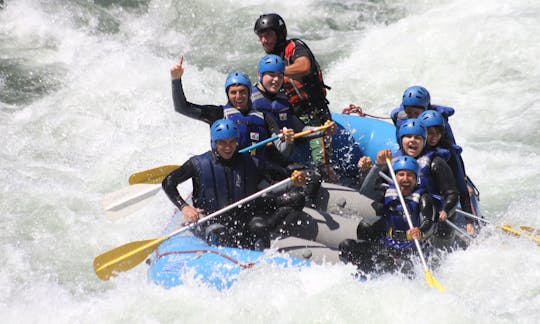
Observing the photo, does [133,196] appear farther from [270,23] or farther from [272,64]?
[270,23]

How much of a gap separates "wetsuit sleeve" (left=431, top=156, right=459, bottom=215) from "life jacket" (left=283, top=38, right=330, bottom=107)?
136 centimetres

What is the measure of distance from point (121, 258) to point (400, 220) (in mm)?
2007

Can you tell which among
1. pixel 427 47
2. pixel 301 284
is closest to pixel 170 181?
pixel 301 284

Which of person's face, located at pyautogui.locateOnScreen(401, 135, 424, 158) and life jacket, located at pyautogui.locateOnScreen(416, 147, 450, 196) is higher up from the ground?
person's face, located at pyautogui.locateOnScreen(401, 135, 424, 158)

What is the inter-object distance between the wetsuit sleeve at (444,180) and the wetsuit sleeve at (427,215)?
229 mm

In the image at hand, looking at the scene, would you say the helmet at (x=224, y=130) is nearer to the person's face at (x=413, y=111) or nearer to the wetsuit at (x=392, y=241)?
the wetsuit at (x=392, y=241)

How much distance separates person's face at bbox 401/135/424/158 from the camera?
5641mm

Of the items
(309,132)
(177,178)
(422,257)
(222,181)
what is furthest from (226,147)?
(422,257)

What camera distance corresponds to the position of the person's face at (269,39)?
6367 millimetres

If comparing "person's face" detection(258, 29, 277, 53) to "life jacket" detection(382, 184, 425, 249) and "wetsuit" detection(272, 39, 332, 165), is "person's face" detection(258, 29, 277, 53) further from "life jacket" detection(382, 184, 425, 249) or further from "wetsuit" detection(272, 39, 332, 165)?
"life jacket" detection(382, 184, 425, 249)

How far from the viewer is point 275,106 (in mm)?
6160

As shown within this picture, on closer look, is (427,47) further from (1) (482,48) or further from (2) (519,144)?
(2) (519,144)

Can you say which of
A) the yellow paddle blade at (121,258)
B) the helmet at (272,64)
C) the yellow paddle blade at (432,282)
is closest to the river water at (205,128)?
the yellow paddle blade at (432,282)

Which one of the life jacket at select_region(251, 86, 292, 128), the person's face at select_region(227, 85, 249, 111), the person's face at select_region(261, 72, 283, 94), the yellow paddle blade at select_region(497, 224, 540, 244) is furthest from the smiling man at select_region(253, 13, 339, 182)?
the yellow paddle blade at select_region(497, 224, 540, 244)
